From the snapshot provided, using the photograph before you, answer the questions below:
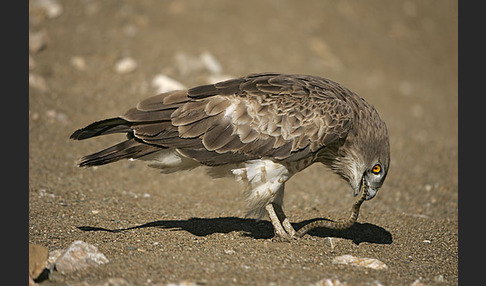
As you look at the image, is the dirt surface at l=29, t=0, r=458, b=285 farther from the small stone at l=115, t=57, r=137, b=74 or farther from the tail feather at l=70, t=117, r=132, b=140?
the tail feather at l=70, t=117, r=132, b=140

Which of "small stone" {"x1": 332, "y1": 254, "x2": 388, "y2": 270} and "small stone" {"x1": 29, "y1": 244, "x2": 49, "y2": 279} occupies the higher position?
"small stone" {"x1": 29, "y1": 244, "x2": 49, "y2": 279}

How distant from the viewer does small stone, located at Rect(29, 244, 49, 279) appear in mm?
5470

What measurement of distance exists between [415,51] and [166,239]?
14.0m

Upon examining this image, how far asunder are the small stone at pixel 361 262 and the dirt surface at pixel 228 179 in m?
0.12

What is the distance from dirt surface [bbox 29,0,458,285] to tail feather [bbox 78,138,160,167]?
861mm

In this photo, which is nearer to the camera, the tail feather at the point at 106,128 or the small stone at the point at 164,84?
the tail feather at the point at 106,128

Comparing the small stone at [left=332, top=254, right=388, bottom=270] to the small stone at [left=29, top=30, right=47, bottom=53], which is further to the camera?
the small stone at [left=29, top=30, right=47, bottom=53]

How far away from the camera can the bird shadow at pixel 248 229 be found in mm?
7352

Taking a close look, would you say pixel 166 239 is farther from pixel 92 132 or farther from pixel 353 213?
pixel 353 213

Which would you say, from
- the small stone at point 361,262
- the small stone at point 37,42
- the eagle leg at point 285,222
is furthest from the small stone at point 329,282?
the small stone at point 37,42

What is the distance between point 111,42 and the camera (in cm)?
1365

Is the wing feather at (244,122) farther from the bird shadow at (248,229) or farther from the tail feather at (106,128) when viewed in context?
the bird shadow at (248,229)

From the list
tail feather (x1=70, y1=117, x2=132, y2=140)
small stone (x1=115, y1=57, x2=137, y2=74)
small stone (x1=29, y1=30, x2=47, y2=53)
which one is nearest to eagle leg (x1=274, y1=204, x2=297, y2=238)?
tail feather (x1=70, y1=117, x2=132, y2=140)

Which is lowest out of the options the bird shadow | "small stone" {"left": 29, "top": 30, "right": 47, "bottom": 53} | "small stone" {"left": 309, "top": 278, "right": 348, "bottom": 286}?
the bird shadow
